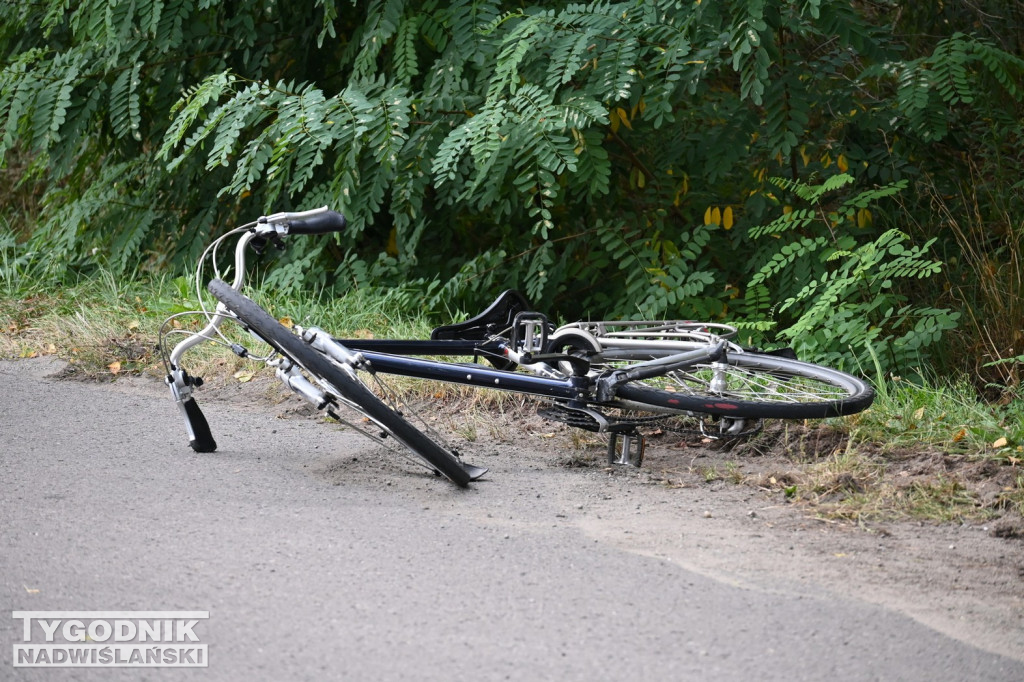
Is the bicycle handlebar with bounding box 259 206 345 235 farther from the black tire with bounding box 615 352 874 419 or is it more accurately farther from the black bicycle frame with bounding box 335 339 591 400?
the black tire with bounding box 615 352 874 419

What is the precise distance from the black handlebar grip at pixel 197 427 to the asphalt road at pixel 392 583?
3.6 inches

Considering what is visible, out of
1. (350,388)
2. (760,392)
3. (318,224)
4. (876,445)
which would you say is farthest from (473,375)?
(876,445)

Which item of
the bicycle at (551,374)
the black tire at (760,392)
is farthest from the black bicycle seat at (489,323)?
the black tire at (760,392)

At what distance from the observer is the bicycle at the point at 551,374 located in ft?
12.3

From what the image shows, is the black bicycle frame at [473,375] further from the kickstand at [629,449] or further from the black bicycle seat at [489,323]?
the black bicycle seat at [489,323]

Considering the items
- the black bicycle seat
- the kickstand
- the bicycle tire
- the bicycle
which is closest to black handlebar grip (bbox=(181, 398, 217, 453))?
the bicycle

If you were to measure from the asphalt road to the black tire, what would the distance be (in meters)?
0.43

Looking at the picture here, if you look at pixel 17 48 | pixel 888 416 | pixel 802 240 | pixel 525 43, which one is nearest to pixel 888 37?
pixel 802 240

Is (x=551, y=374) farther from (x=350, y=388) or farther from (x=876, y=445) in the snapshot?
(x=876, y=445)

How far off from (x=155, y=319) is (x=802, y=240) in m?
3.98

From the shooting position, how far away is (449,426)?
484cm

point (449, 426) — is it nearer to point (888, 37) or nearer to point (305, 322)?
point (305, 322)

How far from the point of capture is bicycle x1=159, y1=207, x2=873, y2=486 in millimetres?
3758

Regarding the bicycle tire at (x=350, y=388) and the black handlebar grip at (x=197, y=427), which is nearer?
the bicycle tire at (x=350, y=388)
